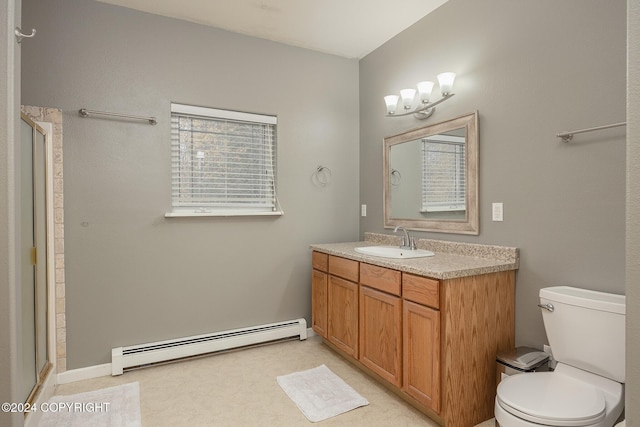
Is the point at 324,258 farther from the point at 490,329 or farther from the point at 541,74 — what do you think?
the point at 541,74

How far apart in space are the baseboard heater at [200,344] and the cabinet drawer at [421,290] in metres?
1.46

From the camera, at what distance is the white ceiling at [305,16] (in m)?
2.54

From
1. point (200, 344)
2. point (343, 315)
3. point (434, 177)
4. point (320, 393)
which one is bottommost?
point (320, 393)

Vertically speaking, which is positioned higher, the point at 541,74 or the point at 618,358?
the point at 541,74

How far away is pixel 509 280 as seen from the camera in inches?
80.3

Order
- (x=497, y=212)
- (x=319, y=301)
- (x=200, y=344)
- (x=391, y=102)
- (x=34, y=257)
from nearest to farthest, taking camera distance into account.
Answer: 1. (x=34, y=257)
2. (x=497, y=212)
3. (x=200, y=344)
4. (x=391, y=102)
5. (x=319, y=301)

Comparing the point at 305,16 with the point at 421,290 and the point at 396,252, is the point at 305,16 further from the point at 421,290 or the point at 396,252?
the point at 421,290

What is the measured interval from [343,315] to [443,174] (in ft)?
4.23

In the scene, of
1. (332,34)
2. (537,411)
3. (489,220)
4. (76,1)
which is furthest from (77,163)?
(537,411)

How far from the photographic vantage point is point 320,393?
227cm

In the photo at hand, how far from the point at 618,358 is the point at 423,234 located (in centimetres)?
139

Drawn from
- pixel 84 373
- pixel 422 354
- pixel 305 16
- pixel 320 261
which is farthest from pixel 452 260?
pixel 84 373

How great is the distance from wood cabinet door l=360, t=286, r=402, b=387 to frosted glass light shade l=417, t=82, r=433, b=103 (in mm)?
1444

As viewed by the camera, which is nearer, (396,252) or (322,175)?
(396,252)
